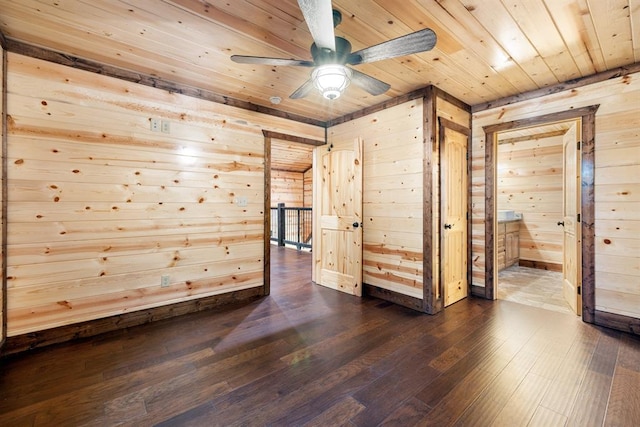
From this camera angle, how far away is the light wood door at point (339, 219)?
12.3 ft

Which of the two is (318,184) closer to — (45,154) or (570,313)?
(45,154)

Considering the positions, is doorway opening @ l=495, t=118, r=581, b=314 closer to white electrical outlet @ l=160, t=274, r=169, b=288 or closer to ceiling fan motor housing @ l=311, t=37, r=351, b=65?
ceiling fan motor housing @ l=311, t=37, r=351, b=65

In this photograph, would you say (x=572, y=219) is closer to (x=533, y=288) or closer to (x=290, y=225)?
(x=533, y=288)

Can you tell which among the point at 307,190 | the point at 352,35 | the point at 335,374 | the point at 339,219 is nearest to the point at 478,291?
the point at 339,219

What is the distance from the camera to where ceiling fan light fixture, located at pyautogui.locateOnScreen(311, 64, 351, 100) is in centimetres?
188

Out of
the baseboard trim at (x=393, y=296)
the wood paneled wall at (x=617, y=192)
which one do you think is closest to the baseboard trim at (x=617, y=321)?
the wood paneled wall at (x=617, y=192)

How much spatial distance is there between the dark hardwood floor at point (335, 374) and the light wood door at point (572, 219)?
38 centimetres

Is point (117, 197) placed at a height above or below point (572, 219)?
above

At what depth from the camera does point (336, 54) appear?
1838 millimetres

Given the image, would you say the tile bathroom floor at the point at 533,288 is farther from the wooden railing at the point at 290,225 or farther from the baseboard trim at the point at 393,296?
the wooden railing at the point at 290,225

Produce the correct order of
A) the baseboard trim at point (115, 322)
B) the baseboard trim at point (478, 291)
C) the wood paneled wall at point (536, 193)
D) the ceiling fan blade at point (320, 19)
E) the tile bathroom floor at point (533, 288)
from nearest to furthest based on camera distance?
the ceiling fan blade at point (320, 19)
the baseboard trim at point (115, 322)
the tile bathroom floor at point (533, 288)
the baseboard trim at point (478, 291)
the wood paneled wall at point (536, 193)

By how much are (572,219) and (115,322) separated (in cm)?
485

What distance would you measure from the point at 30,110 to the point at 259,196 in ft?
7.19

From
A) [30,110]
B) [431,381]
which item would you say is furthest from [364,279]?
[30,110]
